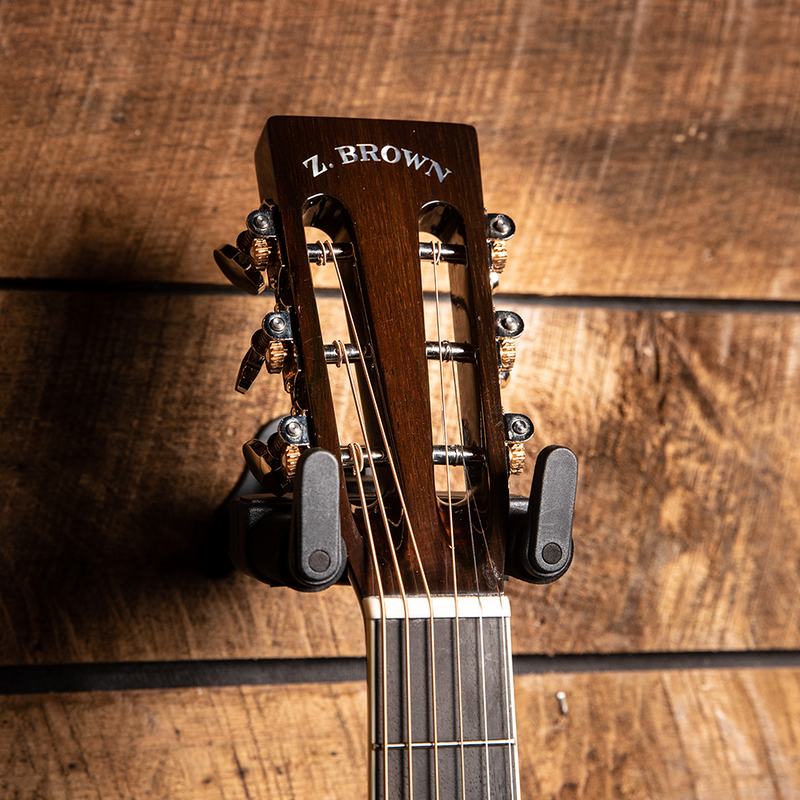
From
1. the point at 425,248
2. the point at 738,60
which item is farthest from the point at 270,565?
the point at 738,60

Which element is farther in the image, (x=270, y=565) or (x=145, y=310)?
(x=145, y=310)

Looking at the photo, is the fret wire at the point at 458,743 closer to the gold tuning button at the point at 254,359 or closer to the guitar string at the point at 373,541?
the guitar string at the point at 373,541

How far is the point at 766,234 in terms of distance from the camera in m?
0.64

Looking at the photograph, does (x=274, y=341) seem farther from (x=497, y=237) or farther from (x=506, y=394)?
(x=506, y=394)

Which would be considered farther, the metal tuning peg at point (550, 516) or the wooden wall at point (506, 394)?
the wooden wall at point (506, 394)

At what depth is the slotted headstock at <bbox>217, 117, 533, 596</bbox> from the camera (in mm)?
406

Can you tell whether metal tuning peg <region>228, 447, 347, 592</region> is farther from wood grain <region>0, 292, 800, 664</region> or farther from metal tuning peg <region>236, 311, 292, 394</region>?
wood grain <region>0, 292, 800, 664</region>

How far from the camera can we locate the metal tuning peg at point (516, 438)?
0.43 metres

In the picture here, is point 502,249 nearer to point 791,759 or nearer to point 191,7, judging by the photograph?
point 191,7

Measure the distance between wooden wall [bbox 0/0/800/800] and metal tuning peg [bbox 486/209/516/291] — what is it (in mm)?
156

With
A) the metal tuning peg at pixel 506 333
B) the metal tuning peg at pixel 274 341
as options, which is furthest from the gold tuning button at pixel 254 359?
the metal tuning peg at pixel 506 333

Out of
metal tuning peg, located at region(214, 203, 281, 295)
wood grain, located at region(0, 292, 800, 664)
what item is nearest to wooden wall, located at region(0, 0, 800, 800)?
wood grain, located at region(0, 292, 800, 664)

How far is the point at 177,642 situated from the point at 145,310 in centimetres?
23

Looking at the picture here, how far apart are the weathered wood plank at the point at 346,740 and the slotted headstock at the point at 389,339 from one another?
210mm
